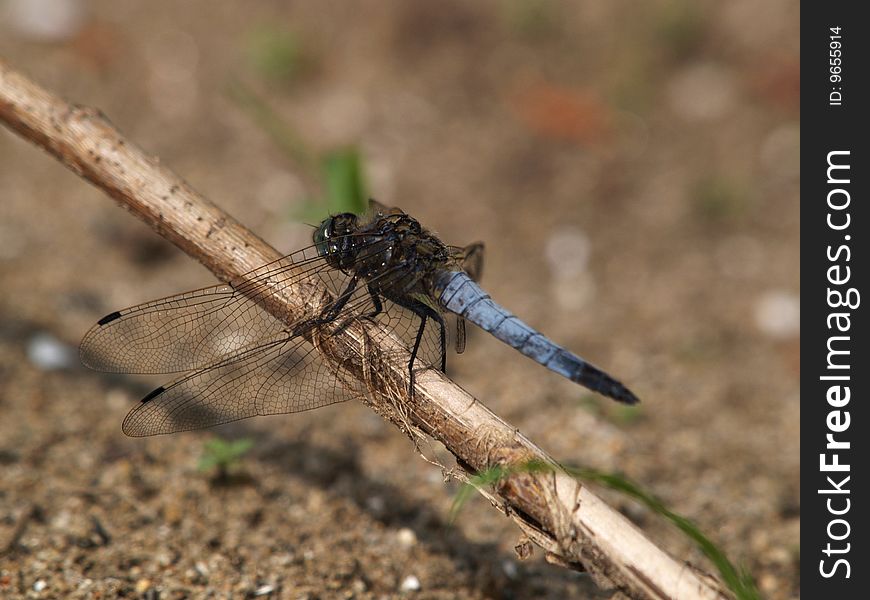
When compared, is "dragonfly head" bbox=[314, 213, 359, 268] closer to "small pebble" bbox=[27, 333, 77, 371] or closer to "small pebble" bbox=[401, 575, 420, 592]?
"small pebble" bbox=[401, 575, 420, 592]

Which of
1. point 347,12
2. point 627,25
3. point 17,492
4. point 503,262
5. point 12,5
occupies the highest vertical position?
point 627,25

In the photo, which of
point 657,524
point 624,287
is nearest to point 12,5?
point 624,287

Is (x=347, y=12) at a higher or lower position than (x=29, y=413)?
higher

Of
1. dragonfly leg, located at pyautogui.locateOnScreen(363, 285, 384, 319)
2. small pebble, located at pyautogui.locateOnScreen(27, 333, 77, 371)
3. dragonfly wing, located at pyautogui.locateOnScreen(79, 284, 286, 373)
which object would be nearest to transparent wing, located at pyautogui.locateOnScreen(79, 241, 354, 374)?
dragonfly wing, located at pyautogui.locateOnScreen(79, 284, 286, 373)

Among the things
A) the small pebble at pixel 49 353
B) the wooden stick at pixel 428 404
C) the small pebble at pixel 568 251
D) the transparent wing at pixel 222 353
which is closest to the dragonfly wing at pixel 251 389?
the transparent wing at pixel 222 353

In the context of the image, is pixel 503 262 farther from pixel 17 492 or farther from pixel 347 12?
pixel 17 492

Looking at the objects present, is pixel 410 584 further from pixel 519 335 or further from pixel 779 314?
pixel 779 314
